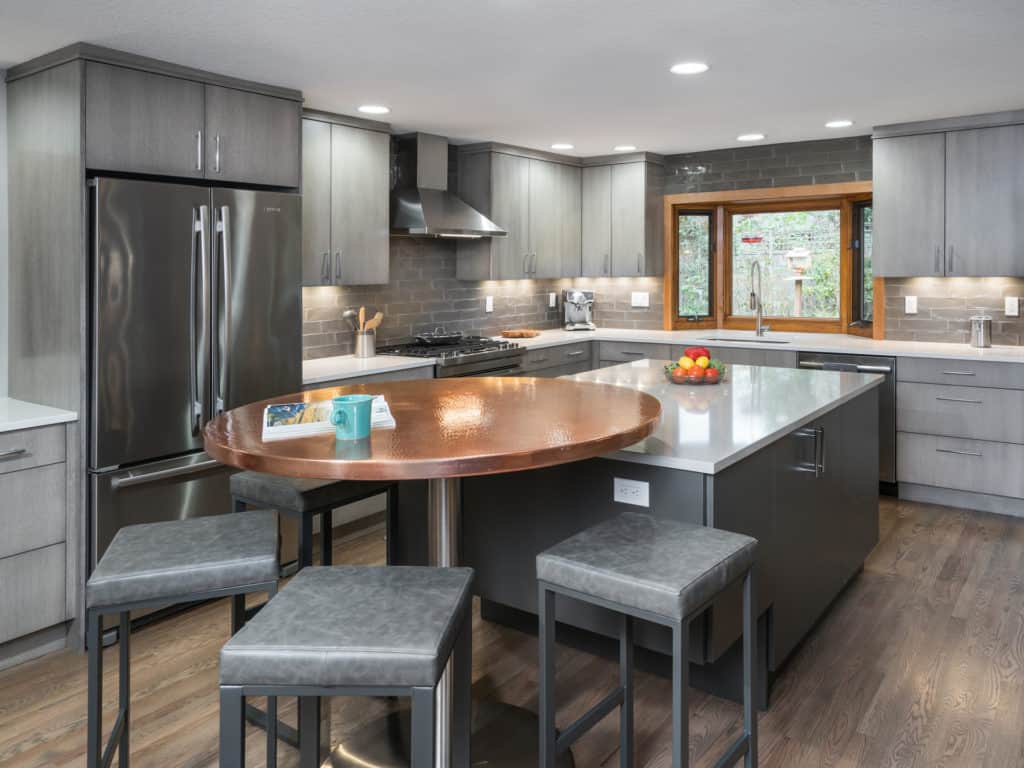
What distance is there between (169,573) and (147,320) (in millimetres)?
1686

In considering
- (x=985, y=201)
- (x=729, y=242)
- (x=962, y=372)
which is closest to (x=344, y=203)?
(x=729, y=242)

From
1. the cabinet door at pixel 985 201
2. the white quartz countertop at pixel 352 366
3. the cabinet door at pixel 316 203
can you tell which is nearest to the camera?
the white quartz countertop at pixel 352 366

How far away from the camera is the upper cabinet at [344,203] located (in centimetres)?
447

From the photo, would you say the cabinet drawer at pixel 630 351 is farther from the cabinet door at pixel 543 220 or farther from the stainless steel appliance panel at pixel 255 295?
the stainless steel appliance panel at pixel 255 295

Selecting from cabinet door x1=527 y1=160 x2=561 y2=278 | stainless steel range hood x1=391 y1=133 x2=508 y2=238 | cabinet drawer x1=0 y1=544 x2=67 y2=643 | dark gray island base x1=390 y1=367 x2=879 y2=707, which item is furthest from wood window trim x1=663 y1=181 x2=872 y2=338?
cabinet drawer x1=0 y1=544 x2=67 y2=643

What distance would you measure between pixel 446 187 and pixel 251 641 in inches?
174

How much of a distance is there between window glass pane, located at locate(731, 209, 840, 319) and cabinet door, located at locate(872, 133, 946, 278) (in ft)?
2.49

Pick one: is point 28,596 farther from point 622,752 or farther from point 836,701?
point 836,701

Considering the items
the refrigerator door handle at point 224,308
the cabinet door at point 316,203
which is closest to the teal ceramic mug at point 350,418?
the refrigerator door handle at point 224,308

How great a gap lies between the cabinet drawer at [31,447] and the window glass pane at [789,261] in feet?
16.2

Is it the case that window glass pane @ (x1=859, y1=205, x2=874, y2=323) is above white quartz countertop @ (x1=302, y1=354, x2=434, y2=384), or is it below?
above

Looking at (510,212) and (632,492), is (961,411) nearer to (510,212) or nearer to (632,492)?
(510,212)

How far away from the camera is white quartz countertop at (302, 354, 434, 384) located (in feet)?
14.0

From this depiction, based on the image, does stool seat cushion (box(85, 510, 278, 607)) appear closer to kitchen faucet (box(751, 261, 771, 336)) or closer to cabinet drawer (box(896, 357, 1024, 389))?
cabinet drawer (box(896, 357, 1024, 389))
